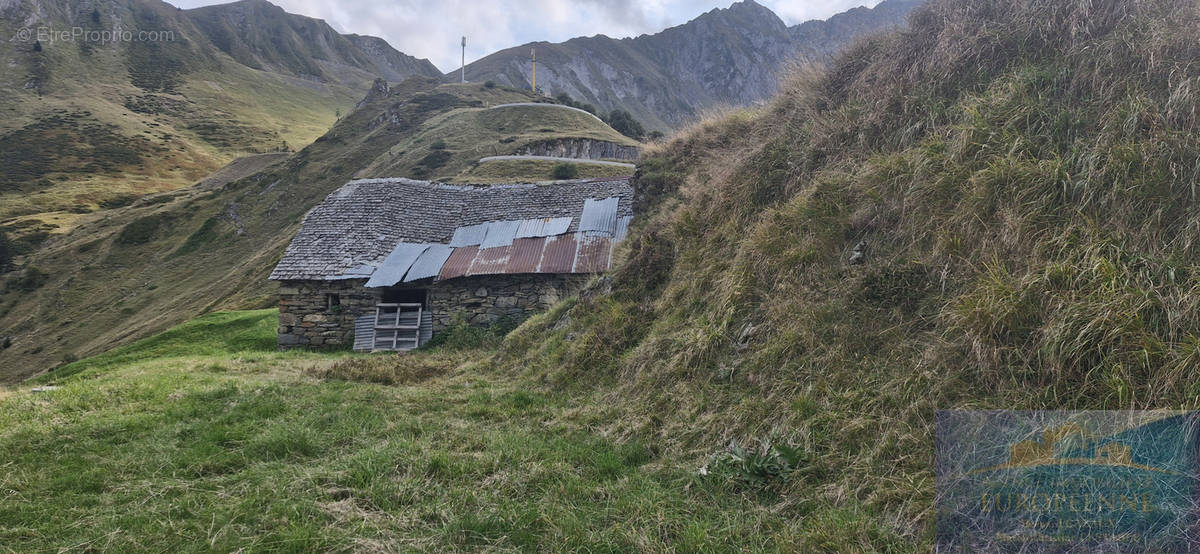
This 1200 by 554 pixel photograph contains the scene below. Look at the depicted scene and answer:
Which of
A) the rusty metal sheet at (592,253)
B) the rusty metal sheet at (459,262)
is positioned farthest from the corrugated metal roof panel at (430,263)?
the rusty metal sheet at (592,253)

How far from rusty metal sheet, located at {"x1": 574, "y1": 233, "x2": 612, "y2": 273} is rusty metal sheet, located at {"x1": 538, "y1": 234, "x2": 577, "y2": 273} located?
23 cm

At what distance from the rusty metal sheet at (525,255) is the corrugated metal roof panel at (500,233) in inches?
20.1

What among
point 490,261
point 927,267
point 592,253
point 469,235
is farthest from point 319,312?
point 927,267

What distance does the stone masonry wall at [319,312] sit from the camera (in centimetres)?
1736

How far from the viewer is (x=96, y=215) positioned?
5584cm

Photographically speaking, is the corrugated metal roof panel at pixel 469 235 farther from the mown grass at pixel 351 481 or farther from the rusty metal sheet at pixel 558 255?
the mown grass at pixel 351 481

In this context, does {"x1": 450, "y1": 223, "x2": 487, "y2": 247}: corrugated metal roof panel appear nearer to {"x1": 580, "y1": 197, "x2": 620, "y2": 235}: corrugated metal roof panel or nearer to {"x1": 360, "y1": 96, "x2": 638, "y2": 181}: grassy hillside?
{"x1": 580, "y1": 197, "x2": 620, "y2": 235}: corrugated metal roof panel

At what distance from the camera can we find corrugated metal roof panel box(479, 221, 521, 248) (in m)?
18.6

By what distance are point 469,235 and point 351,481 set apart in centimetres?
1611

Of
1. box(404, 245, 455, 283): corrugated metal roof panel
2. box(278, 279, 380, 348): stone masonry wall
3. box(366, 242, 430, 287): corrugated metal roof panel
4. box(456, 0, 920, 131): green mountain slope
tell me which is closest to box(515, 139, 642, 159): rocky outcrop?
box(366, 242, 430, 287): corrugated metal roof panel

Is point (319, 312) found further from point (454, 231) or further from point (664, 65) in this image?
point (664, 65)

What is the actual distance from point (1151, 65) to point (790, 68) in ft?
20.5

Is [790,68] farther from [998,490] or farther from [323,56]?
[323,56]

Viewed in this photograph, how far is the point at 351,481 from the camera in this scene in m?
4.41
